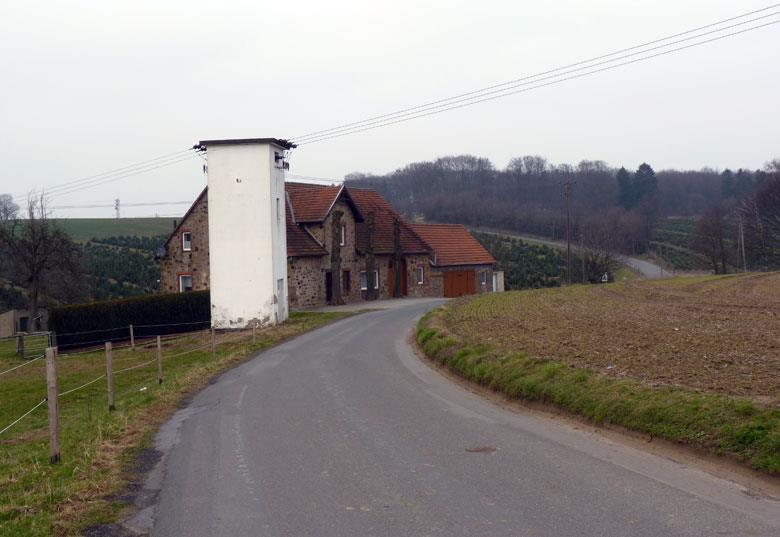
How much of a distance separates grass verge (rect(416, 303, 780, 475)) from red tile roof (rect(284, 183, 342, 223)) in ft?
104

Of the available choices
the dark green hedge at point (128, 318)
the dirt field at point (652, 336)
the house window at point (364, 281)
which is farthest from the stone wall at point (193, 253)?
the dirt field at point (652, 336)

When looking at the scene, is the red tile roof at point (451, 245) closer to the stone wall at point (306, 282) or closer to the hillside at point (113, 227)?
the stone wall at point (306, 282)

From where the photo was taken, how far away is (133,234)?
95.8 meters

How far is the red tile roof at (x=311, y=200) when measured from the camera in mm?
47384

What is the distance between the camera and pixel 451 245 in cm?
6188

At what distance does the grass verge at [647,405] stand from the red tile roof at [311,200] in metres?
31.7

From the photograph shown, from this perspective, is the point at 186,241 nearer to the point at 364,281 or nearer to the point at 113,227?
the point at 364,281

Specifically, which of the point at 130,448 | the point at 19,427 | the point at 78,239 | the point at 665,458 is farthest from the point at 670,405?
the point at 78,239

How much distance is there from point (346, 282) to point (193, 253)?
9.09 metres

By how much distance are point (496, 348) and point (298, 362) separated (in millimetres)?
5691

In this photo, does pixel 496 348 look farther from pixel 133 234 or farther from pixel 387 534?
pixel 133 234

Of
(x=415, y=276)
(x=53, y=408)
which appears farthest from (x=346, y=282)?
(x=53, y=408)

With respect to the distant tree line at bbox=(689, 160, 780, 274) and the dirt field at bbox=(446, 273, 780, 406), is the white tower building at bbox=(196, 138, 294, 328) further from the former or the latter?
the distant tree line at bbox=(689, 160, 780, 274)

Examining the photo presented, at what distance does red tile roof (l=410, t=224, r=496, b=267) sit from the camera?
59781 mm
